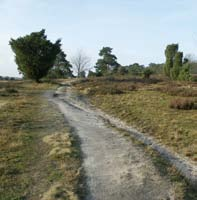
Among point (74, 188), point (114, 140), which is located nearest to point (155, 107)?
point (114, 140)

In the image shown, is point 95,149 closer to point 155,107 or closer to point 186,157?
point 186,157

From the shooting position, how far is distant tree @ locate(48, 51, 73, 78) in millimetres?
77306

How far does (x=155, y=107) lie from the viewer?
74.4 ft

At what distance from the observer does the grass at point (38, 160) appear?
26.4ft

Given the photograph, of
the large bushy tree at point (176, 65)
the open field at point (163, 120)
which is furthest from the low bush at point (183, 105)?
the large bushy tree at point (176, 65)

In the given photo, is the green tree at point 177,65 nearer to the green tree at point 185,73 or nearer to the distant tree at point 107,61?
the green tree at point 185,73

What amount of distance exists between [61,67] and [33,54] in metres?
31.7

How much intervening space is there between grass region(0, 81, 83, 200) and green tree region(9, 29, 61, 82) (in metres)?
31.1

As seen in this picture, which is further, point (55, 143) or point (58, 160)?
point (55, 143)

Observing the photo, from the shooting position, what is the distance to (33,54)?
4788cm

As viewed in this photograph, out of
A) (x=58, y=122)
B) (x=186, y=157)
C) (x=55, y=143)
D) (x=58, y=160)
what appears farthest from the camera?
(x=58, y=122)

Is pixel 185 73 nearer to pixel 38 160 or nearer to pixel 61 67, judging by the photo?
pixel 61 67

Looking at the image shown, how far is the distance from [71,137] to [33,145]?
1586 mm

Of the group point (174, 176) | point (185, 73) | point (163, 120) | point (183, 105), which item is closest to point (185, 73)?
point (185, 73)
